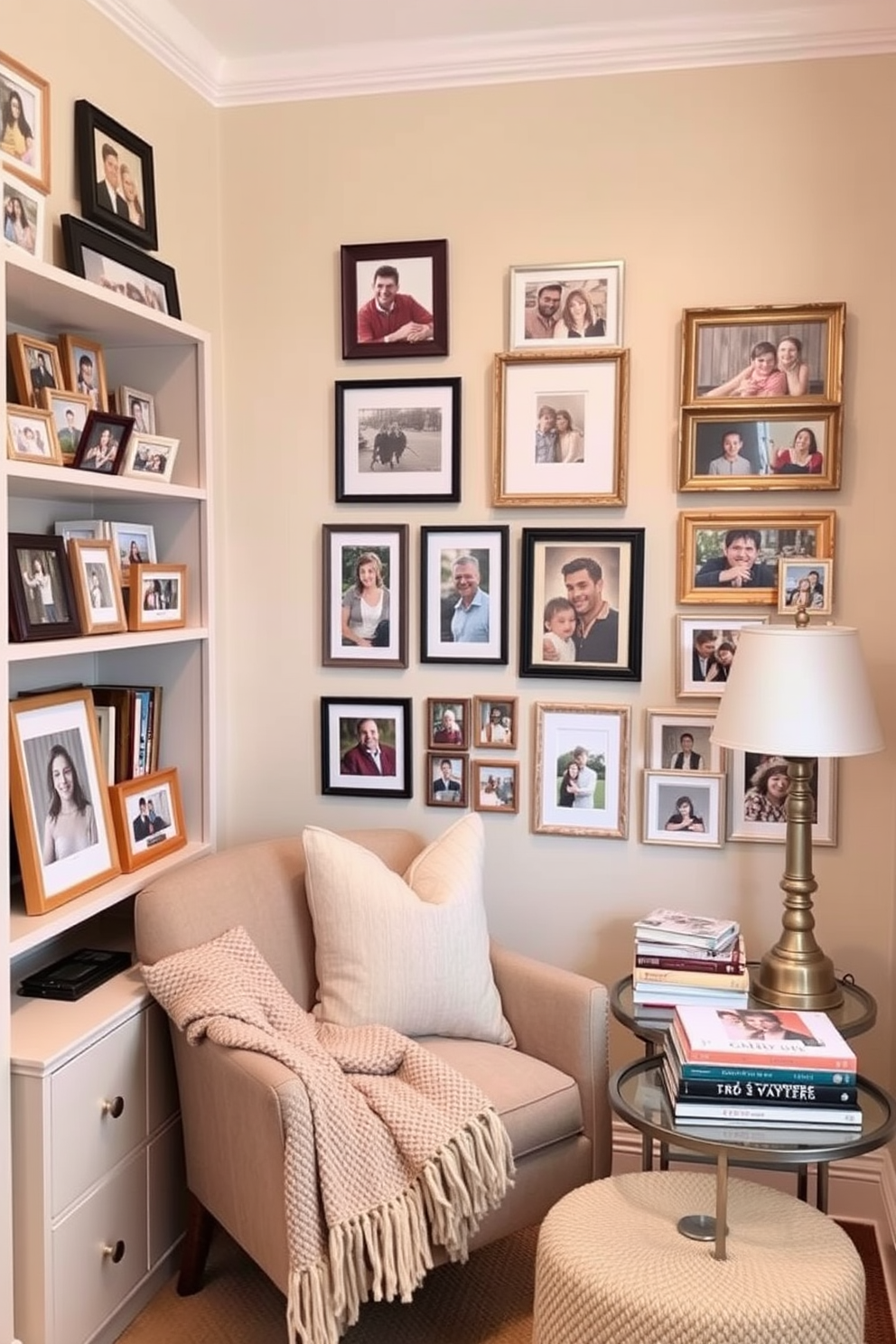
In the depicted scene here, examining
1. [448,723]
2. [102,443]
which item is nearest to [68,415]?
[102,443]

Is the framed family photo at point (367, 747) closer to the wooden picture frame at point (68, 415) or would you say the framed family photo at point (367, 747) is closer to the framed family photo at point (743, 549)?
the framed family photo at point (743, 549)

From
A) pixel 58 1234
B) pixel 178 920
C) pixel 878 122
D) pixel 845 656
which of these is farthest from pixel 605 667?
pixel 58 1234

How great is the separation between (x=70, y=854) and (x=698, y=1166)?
1.57 metres

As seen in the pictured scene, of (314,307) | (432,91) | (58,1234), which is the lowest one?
(58,1234)

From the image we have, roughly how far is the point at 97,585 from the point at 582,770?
3.92ft

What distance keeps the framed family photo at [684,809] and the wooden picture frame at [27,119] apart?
1797 millimetres

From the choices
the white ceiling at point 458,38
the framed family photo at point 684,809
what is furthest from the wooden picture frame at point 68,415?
the framed family photo at point 684,809

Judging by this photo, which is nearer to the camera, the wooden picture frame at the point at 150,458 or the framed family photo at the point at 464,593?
the wooden picture frame at the point at 150,458

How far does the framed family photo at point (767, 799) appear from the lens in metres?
2.61

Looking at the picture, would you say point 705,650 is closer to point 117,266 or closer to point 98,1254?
point 117,266

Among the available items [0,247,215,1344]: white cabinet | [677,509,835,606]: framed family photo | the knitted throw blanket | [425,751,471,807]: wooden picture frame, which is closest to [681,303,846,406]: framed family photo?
[677,509,835,606]: framed family photo

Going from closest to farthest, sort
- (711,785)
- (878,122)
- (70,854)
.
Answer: (70,854) → (878,122) → (711,785)

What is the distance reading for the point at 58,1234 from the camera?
6.43 ft

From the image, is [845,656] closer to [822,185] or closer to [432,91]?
[822,185]
